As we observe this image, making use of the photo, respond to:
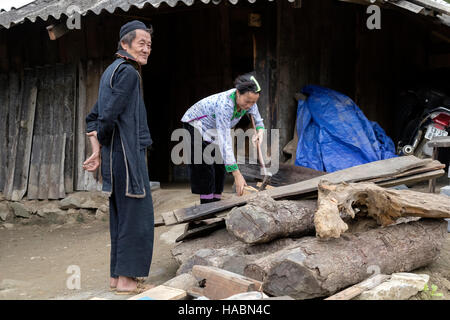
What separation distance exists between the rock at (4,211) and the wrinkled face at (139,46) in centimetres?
536

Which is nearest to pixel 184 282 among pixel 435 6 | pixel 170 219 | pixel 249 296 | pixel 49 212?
pixel 249 296

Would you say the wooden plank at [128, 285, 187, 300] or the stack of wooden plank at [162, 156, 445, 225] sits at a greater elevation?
the stack of wooden plank at [162, 156, 445, 225]

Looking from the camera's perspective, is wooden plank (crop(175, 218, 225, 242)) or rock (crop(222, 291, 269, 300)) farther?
wooden plank (crop(175, 218, 225, 242))

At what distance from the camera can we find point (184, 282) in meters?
3.05

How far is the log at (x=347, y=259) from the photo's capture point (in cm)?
277

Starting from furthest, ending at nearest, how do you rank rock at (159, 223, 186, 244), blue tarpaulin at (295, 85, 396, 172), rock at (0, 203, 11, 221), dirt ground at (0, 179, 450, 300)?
rock at (0, 203, 11, 221) → blue tarpaulin at (295, 85, 396, 172) → rock at (159, 223, 186, 244) → dirt ground at (0, 179, 450, 300)

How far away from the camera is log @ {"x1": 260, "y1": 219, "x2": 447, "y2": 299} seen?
2.77 m

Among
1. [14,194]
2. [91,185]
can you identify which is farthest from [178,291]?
[14,194]

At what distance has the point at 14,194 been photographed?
7.61 m

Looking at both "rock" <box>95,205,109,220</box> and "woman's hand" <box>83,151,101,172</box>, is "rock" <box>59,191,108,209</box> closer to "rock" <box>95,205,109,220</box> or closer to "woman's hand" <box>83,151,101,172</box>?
"rock" <box>95,205,109,220</box>

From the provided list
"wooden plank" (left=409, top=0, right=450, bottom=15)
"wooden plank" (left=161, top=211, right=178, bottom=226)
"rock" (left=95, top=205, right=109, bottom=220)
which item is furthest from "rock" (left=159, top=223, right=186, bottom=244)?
"wooden plank" (left=409, top=0, right=450, bottom=15)

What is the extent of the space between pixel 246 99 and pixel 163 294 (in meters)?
1.80
